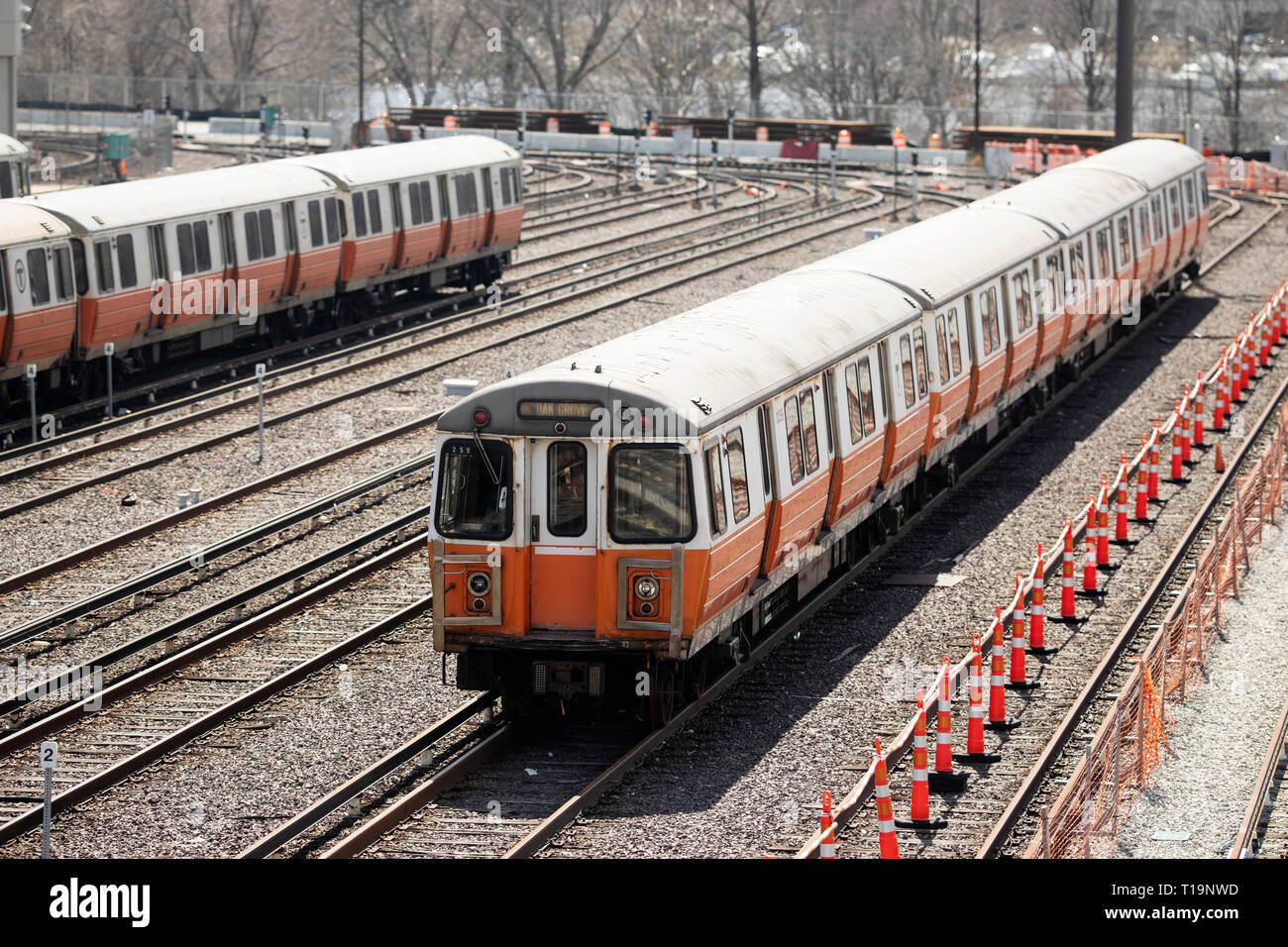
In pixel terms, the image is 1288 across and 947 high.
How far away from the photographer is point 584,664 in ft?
44.2

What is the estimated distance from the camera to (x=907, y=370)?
→ 61.0ft

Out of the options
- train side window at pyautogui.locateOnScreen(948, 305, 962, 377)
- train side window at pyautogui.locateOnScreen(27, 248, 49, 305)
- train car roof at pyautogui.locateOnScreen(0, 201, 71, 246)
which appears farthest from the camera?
train side window at pyautogui.locateOnScreen(27, 248, 49, 305)

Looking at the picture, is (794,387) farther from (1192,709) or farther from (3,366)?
(3,366)

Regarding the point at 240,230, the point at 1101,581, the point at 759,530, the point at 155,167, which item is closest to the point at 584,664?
the point at 759,530

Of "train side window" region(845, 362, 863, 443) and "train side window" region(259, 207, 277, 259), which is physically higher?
"train side window" region(259, 207, 277, 259)

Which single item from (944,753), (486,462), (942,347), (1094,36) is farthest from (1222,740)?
(1094,36)

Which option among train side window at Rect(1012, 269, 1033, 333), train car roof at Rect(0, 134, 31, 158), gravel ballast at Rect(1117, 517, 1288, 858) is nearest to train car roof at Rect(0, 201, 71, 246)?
train car roof at Rect(0, 134, 31, 158)

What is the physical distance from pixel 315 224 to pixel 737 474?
17714mm

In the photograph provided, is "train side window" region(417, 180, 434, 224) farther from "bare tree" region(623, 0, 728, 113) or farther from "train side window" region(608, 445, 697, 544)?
"bare tree" region(623, 0, 728, 113)

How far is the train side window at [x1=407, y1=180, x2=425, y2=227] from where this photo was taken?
108 ft

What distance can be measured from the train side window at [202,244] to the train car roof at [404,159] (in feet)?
12.2

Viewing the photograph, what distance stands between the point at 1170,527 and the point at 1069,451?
3.61 meters

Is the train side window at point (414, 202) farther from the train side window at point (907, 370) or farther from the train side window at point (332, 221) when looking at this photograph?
the train side window at point (907, 370)

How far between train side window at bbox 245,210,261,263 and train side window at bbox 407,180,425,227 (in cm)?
468
